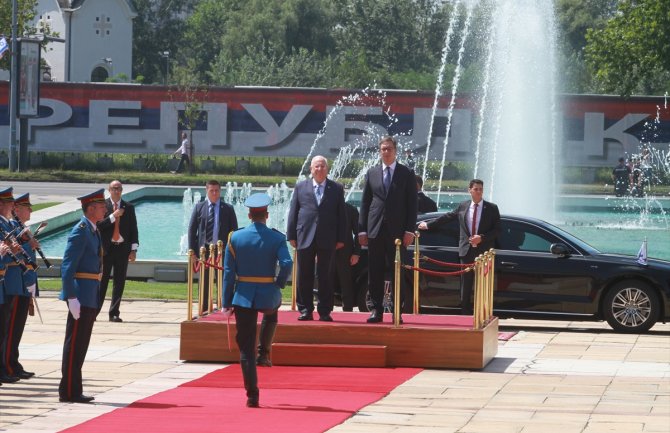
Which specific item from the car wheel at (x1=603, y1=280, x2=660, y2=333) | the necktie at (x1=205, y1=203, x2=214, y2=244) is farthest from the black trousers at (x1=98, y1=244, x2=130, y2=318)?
the car wheel at (x1=603, y1=280, x2=660, y2=333)

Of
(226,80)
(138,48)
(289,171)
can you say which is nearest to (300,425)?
(289,171)

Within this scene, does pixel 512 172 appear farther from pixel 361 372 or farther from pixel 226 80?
pixel 226 80

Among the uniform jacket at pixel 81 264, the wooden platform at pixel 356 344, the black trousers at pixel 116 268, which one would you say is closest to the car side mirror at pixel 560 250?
the wooden platform at pixel 356 344

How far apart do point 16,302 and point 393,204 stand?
3.87 metres

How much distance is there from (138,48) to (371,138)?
56.7 metres

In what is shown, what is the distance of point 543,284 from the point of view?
1789 cm

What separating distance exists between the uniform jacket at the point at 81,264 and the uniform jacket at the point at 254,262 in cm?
115

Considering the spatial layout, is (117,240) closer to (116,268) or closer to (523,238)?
(116,268)

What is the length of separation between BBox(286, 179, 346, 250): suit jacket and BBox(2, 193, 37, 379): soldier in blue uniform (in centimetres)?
266

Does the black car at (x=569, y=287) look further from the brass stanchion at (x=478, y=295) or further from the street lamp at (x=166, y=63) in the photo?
the street lamp at (x=166, y=63)

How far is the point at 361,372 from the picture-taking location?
14.2 m

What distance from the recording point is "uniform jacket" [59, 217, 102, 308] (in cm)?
1221

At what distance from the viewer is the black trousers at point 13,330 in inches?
527

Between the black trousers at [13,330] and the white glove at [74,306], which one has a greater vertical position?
the white glove at [74,306]
